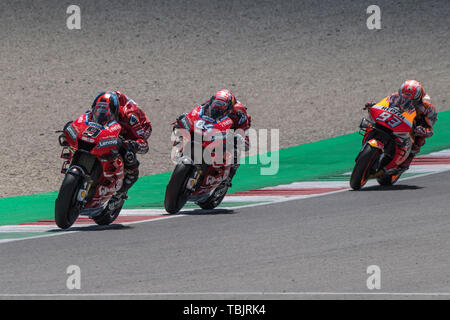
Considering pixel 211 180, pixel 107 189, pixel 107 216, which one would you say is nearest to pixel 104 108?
pixel 107 189

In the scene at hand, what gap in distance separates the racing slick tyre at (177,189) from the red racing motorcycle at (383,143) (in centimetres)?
301

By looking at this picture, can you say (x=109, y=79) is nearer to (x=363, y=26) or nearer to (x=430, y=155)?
(x=363, y=26)

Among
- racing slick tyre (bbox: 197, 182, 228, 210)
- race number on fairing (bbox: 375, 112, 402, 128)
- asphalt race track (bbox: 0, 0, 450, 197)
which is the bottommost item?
racing slick tyre (bbox: 197, 182, 228, 210)

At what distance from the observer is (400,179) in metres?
15.9

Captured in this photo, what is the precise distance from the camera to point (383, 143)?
1456 cm

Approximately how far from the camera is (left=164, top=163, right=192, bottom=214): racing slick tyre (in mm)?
12742

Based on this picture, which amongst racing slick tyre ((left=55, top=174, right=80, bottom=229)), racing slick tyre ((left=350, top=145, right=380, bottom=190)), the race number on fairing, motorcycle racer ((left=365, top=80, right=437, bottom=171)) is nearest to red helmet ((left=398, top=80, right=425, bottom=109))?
motorcycle racer ((left=365, top=80, right=437, bottom=171))

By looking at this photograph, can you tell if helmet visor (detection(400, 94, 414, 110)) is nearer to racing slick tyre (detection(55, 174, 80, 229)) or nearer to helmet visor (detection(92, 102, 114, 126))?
helmet visor (detection(92, 102, 114, 126))

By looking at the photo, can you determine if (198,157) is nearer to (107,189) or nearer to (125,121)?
(125,121)

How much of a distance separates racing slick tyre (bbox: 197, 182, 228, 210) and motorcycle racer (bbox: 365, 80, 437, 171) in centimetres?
268

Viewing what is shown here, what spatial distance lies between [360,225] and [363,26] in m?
21.0

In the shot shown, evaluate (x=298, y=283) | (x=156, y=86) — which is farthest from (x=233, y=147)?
(x=156, y=86)

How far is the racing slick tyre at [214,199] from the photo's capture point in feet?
44.6

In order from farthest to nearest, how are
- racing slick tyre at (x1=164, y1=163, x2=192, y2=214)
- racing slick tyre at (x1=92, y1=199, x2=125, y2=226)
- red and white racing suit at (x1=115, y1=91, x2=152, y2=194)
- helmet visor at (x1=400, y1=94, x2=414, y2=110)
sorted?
helmet visor at (x1=400, y1=94, x2=414, y2=110)
racing slick tyre at (x1=164, y1=163, x2=192, y2=214)
racing slick tyre at (x1=92, y1=199, x2=125, y2=226)
red and white racing suit at (x1=115, y1=91, x2=152, y2=194)
